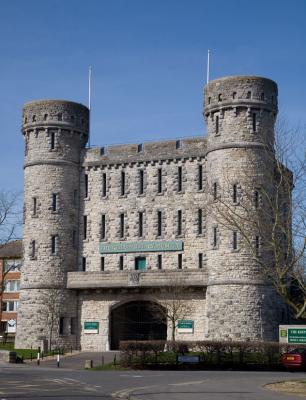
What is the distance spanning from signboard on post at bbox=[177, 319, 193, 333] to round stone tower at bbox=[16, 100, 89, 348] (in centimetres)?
856

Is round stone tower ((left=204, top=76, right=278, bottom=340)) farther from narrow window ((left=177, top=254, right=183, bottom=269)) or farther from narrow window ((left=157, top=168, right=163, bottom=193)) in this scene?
narrow window ((left=157, top=168, right=163, bottom=193))

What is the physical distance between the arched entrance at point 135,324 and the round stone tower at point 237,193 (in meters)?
7.17

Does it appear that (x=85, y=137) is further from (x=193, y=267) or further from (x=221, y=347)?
(x=221, y=347)

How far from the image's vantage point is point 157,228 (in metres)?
60.5

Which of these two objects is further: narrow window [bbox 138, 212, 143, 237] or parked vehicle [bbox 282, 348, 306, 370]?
narrow window [bbox 138, 212, 143, 237]

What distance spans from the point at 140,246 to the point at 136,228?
4.83 feet

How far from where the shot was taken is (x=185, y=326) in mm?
57688

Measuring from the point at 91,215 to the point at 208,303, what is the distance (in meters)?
12.4

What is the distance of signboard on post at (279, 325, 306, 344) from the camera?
142 ft

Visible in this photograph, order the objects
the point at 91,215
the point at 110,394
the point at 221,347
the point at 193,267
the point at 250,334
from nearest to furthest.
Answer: the point at 110,394 → the point at 221,347 → the point at 250,334 → the point at 193,267 → the point at 91,215

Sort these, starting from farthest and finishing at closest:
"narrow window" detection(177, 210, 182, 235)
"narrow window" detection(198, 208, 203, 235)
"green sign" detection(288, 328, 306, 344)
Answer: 1. "narrow window" detection(177, 210, 182, 235)
2. "narrow window" detection(198, 208, 203, 235)
3. "green sign" detection(288, 328, 306, 344)

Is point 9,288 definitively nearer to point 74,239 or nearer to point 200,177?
point 74,239

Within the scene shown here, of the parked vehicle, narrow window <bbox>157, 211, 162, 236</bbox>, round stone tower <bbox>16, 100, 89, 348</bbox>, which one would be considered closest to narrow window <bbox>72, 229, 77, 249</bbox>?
round stone tower <bbox>16, 100, 89, 348</bbox>

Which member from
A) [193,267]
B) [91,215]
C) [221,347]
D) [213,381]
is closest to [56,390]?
[213,381]
